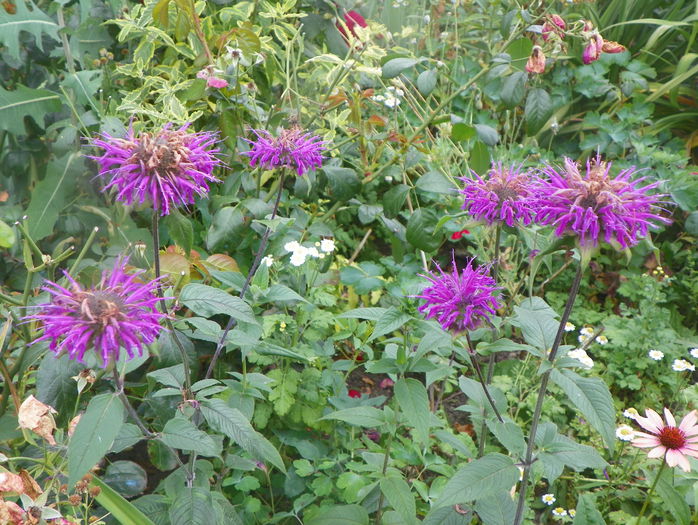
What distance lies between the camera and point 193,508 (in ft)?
3.49

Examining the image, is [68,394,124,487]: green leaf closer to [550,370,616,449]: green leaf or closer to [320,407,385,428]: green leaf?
[320,407,385,428]: green leaf

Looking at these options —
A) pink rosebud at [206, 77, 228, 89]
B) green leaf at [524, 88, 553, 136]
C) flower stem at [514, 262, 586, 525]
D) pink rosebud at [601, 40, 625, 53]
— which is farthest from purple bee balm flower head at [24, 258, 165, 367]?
pink rosebud at [601, 40, 625, 53]

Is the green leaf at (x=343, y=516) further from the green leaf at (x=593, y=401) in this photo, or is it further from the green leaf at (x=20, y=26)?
the green leaf at (x=20, y=26)

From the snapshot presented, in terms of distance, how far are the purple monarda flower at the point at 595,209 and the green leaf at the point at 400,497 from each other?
1.92 feet

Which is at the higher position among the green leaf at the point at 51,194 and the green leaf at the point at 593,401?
the green leaf at the point at 593,401

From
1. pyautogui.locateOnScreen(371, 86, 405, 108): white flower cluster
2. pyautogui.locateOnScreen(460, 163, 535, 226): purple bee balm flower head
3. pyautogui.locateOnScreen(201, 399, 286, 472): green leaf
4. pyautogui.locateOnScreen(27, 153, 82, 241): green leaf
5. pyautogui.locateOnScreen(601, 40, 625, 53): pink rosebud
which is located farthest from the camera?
pyautogui.locateOnScreen(371, 86, 405, 108): white flower cluster

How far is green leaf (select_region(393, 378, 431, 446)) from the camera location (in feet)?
3.47

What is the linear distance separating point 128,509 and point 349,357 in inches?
40.1

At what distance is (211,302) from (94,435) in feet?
0.89

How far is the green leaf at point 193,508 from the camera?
1.05 metres

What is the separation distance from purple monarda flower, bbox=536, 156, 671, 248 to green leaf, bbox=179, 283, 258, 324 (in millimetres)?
483

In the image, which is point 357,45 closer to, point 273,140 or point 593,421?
point 273,140

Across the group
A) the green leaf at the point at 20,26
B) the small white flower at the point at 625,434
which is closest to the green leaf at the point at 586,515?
the small white flower at the point at 625,434

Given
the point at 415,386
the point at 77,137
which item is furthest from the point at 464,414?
the point at 77,137
